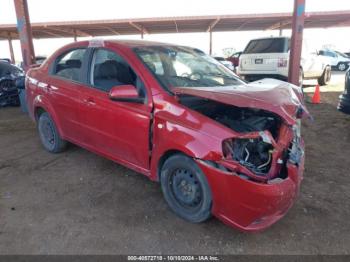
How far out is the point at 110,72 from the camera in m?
3.58

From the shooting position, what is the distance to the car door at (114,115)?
3.16 m

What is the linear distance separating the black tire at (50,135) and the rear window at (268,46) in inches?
298

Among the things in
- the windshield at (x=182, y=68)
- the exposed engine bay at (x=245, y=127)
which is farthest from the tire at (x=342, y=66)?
the exposed engine bay at (x=245, y=127)

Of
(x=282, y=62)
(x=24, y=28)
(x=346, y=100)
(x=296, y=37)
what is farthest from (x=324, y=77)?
(x=24, y=28)

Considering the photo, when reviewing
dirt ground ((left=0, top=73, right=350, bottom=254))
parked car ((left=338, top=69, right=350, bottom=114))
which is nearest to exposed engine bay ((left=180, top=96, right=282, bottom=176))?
dirt ground ((left=0, top=73, right=350, bottom=254))

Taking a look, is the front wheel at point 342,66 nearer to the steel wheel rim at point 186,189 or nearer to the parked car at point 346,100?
the parked car at point 346,100

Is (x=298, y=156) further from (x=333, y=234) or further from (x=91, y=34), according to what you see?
(x=91, y=34)

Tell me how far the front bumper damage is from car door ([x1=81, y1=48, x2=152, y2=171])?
0.82 metres

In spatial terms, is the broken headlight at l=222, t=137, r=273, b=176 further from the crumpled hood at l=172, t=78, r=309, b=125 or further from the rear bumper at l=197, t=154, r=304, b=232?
the crumpled hood at l=172, t=78, r=309, b=125

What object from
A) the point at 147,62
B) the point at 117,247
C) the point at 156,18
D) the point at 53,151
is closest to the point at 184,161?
the point at 117,247

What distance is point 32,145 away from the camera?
211 inches

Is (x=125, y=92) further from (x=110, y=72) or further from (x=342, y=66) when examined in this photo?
(x=342, y=66)

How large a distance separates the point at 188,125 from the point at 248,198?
813 mm

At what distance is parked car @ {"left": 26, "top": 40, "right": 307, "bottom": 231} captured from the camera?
2.52 meters
